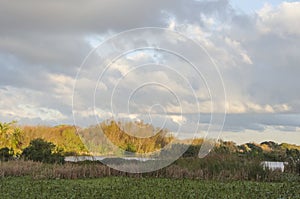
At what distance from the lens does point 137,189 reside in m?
9.10

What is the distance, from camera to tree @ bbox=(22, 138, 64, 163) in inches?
586

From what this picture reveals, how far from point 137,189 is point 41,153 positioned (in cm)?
678

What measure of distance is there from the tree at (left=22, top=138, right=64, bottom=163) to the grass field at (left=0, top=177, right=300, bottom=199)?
4.14m

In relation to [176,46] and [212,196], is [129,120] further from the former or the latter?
[212,196]

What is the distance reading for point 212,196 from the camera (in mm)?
8094

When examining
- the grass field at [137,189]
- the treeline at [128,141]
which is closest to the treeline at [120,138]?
the treeline at [128,141]

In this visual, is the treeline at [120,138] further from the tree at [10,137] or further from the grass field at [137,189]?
the grass field at [137,189]

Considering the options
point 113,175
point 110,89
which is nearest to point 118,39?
point 110,89

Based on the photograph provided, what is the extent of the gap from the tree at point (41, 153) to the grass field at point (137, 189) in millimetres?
4143

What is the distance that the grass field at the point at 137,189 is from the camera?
26.9 feet

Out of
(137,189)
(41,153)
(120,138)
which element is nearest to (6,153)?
(41,153)

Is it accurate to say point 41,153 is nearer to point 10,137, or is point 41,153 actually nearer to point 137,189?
point 10,137

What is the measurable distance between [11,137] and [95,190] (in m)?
9.26

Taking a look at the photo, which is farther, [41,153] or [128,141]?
[41,153]
